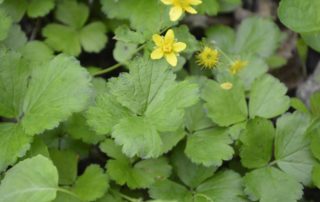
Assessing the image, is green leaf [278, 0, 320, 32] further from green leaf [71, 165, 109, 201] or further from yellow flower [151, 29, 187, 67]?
green leaf [71, 165, 109, 201]

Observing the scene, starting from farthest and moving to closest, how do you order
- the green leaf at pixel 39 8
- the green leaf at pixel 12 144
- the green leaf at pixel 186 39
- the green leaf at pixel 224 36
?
1. the green leaf at pixel 224 36
2. the green leaf at pixel 39 8
3. the green leaf at pixel 186 39
4. the green leaf at pixel 12 144

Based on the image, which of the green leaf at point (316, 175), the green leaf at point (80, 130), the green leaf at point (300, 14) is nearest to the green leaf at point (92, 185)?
the green leaf at point (80, 130)

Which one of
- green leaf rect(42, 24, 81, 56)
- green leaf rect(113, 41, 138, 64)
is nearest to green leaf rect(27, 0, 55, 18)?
green leaf rect(42, 24, 81, 56)

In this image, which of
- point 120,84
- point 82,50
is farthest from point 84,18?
point 120,84

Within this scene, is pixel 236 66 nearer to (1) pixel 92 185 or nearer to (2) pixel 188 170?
(2) pixel 188 170

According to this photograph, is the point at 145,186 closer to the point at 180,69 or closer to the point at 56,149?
the point at 56,149

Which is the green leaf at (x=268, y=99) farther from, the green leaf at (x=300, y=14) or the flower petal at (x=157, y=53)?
the flower petal at (x=157, y=53)
